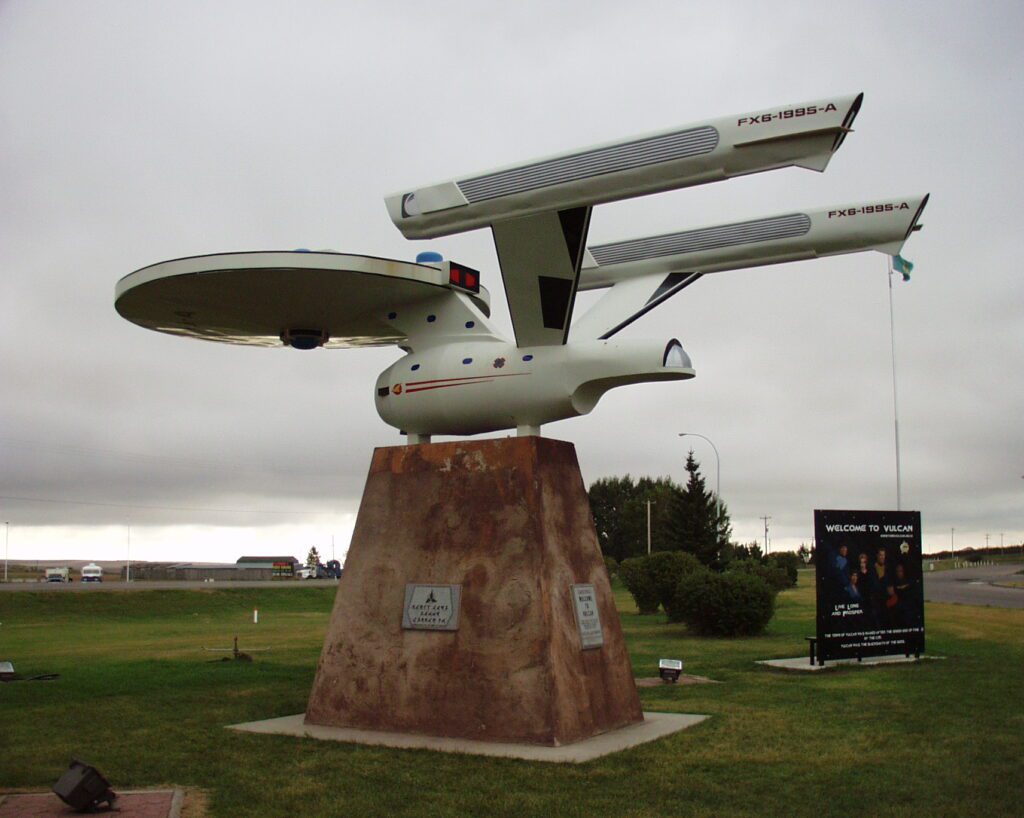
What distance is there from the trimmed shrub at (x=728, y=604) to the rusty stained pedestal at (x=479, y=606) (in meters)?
14.8

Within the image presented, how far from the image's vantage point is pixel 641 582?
116 ft

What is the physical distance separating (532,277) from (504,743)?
5.38 m

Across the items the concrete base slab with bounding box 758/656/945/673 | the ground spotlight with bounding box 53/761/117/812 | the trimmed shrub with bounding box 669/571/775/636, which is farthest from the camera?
the trimmed shrub with bounding box 669/571/775/636

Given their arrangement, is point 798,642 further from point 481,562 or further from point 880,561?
point 481,562

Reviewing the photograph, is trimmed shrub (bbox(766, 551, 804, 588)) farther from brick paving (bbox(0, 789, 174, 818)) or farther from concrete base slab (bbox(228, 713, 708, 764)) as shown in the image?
brick paving (bbox(0, 789, 174, 818))

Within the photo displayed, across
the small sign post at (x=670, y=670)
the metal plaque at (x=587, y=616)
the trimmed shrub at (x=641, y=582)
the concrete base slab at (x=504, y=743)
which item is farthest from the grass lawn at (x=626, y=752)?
the trimmed shrub at (x=641, y=582)

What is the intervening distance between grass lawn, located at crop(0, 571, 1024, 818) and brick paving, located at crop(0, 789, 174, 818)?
1.44 feet

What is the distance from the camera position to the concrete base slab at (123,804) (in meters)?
8.83

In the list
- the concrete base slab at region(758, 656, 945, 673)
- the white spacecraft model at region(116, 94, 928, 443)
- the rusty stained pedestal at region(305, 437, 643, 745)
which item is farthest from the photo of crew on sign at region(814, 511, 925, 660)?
the white spacecraft model at region(116, 94, 928, 443)

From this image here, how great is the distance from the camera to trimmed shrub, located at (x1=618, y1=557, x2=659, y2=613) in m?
35.2

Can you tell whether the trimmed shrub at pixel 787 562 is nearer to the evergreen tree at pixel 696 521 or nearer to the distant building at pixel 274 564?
the evergreen tree at pixel 696 521

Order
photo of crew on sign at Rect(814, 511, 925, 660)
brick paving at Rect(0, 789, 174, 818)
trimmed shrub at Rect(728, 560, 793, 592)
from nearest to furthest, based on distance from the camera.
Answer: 1. brick paving at Rect(0, 789, 174, 818)
2. photo of crew on sign at Rect(814, 511, 925, 660)
3. trimmed shrub at Rect(728, 560, 793, 592)

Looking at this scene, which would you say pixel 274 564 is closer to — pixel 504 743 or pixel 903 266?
pixel 903 266

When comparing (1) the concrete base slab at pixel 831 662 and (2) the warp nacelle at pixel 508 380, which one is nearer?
(2) the warp nacelle at pixel 508 380
